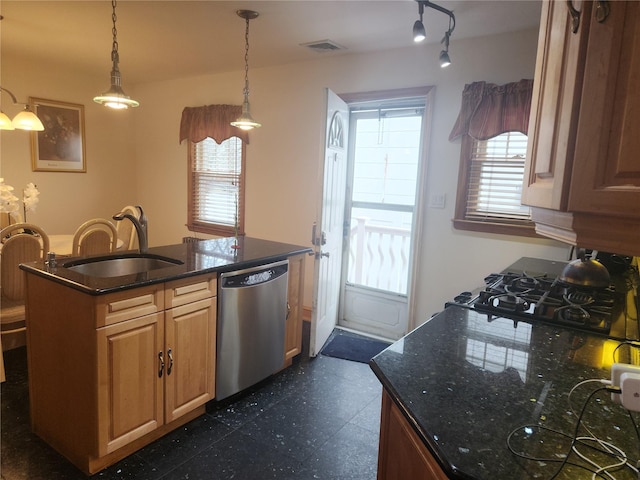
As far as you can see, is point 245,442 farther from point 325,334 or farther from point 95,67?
point 95,67

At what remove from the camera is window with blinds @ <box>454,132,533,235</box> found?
3.09 metres

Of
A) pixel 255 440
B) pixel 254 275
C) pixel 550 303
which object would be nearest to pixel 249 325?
pixel 254 275

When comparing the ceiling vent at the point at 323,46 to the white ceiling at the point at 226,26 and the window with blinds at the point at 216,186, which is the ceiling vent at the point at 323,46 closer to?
the white ceiling at the point at 226,26

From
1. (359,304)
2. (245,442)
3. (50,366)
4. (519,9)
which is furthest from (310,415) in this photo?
(519,9)

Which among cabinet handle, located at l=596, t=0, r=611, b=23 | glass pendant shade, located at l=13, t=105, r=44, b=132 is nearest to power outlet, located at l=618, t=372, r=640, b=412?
cabinet handle, located at l=596, t=0, r=611, b=23

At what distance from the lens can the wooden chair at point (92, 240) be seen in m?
3.02

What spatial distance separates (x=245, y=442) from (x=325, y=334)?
142 cm

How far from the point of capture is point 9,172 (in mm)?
4508

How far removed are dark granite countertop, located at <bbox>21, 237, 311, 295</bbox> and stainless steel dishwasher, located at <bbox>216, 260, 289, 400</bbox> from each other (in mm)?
69

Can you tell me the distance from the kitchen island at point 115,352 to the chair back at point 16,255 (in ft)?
2.22

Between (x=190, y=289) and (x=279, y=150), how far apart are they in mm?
2431

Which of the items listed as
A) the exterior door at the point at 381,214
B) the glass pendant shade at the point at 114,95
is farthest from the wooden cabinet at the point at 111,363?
the exterior door at the point at 381,214

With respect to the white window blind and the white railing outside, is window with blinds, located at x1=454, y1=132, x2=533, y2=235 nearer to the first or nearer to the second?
the white window blind

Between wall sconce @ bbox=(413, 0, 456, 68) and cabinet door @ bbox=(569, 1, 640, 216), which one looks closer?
cabinet door @ bbox=(569, 1, 640, 216)
